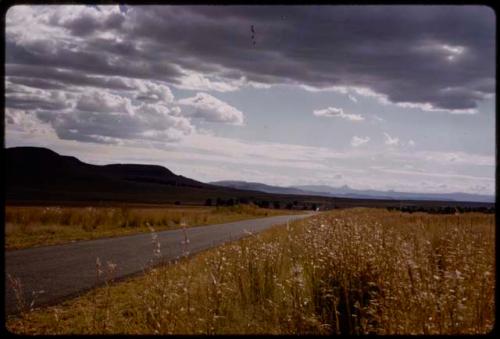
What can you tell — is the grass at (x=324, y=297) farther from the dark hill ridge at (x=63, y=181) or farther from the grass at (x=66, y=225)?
the dark hill ridge at (x=63, y=181)

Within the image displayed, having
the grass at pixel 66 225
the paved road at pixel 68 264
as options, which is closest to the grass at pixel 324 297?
the paved road at pixel 68 264

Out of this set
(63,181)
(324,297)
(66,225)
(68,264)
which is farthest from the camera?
(63,181)

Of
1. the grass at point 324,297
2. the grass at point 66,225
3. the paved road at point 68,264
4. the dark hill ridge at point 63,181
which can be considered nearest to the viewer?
the grass at point 324,297

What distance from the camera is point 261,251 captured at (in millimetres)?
6793

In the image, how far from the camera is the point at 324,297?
14.5 ft

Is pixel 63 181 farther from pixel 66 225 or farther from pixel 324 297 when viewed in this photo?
pixel 324 297

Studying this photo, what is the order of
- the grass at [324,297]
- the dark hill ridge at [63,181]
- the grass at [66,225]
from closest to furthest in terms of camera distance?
the grass at [324,297] → the grass at [66,225] → the dark hill ridge at [63,181]

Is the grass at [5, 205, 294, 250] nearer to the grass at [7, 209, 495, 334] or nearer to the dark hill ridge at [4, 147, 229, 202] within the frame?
the grass at [7, 209, 495, 334]

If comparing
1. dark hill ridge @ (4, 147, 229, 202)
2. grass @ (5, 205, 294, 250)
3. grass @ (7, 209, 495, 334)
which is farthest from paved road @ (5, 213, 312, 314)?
dark hill ridge @ (4, 147, 229, 202)

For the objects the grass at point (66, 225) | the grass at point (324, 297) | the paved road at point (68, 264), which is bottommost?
the grass at point (66, 225)

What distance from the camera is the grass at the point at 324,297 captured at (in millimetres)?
3762

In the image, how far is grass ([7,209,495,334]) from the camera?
12.3ft

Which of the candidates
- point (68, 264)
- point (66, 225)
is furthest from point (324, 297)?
point (66, 225)

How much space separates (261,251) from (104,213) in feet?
69.3
